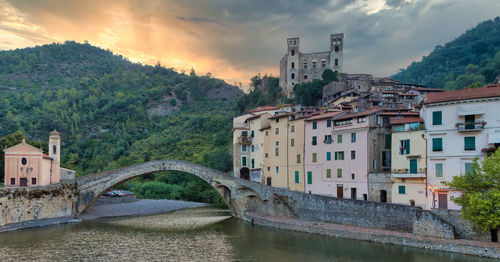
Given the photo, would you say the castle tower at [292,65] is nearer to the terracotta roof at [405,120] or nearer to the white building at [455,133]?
the terracotta roof at [405,120]

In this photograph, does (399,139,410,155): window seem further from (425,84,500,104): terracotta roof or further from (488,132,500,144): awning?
(488,132,500,144): awning

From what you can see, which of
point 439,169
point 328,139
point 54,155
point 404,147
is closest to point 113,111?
point 54,155

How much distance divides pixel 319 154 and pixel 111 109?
6705cm

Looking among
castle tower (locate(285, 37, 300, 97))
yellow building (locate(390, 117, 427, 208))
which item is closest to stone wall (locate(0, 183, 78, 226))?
yellow building (locate(390, 117, 427, 208))

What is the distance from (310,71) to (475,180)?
140 feet

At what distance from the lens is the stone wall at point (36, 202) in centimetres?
2927

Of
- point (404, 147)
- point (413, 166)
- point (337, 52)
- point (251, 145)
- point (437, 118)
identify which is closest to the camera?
point (437, 118)

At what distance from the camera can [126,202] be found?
46844 mm

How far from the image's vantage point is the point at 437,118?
24875 millimetres

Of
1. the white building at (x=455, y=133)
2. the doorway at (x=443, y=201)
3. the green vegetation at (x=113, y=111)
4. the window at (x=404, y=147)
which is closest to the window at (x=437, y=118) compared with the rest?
the white building at (x=455, y=133)

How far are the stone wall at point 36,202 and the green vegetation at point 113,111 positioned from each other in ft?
37.2

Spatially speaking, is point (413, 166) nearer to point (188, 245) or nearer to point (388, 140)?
point (388, 140)

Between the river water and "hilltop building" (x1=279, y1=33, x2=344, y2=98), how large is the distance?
34.5 meters

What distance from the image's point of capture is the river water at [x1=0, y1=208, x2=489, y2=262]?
70.7 feet
